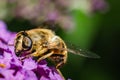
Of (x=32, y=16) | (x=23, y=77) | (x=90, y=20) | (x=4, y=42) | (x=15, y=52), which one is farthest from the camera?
(x=90, y=20)

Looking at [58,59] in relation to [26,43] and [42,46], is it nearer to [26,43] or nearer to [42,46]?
[42,46]

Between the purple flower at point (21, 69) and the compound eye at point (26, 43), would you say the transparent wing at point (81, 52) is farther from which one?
the compound eye at point (26, 43)

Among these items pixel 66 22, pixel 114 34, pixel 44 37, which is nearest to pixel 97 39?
pixel 114 34

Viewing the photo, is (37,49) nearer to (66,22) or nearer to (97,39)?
(66,22)

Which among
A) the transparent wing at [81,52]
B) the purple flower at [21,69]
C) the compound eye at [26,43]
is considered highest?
the compound eye at [26,43]

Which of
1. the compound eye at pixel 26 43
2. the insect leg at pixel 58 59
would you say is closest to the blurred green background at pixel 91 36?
the insect leg at pixel 58 59

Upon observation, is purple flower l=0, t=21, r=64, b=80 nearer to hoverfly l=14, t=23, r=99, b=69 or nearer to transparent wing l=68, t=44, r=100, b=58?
hoverfly l=14, t=23, r=99, b=69

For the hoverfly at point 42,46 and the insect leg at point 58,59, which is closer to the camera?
the hoverfly at point 42,46
